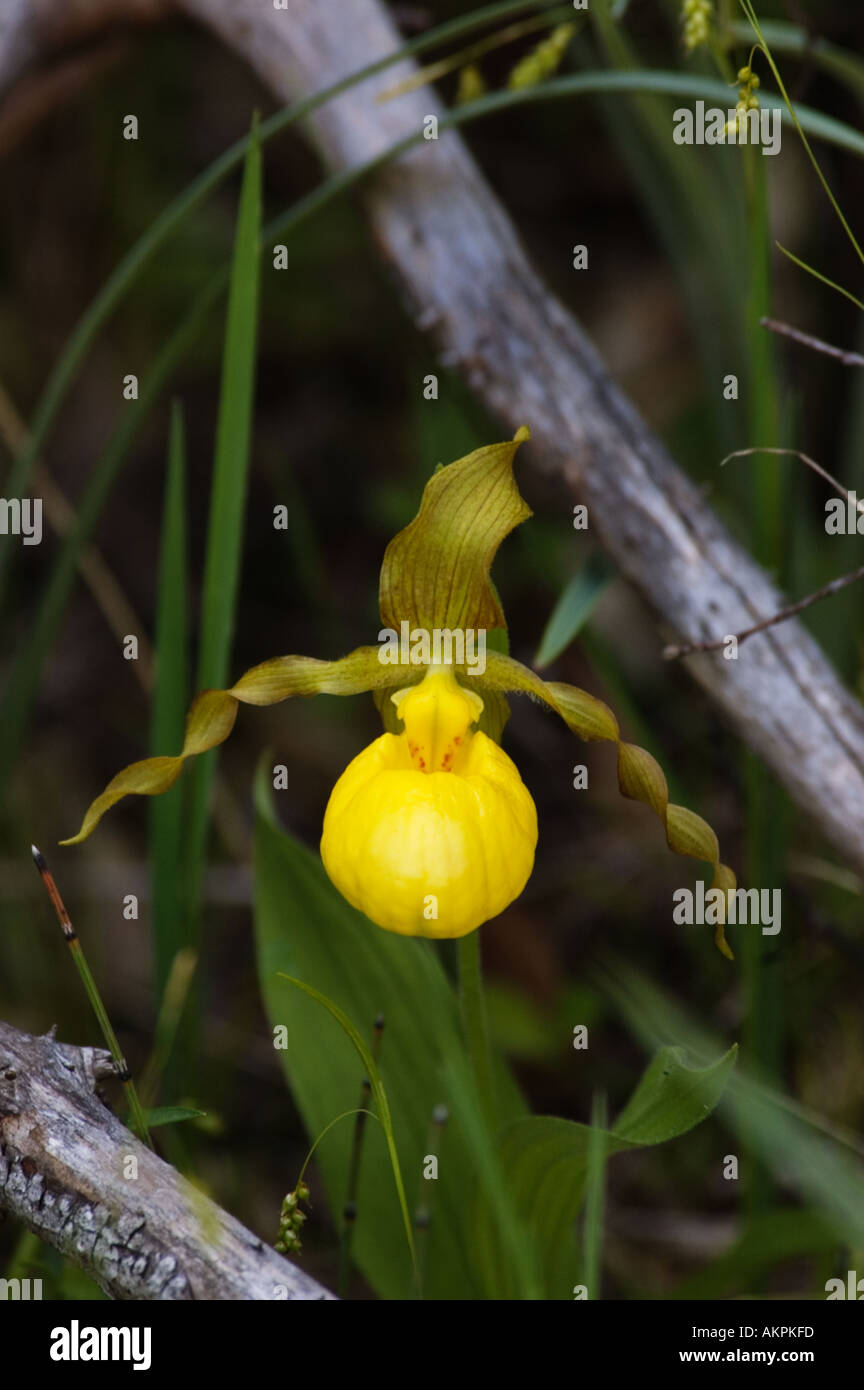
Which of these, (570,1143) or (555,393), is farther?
(555,393)

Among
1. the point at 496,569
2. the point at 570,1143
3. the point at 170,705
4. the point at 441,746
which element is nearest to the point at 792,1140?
the point at 570,1143

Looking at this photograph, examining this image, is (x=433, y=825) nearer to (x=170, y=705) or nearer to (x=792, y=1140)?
(x=792, y=1140)

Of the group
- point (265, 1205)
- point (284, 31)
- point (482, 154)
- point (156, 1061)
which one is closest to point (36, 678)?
point (156, 1061)

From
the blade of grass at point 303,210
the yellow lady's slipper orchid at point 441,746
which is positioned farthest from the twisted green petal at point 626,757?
the blade of grass at point 303,210

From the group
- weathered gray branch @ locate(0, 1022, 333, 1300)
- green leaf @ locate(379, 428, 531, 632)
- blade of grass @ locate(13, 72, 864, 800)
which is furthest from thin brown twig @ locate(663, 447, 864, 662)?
weathered gray branch @ locate(0, 1022, 333, 1300)

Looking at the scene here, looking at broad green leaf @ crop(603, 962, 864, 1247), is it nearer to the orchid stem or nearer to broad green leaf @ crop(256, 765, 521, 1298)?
the orchid stem

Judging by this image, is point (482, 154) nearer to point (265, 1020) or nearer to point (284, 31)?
point (284, 31)

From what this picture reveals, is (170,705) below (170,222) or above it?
below
